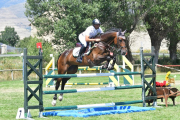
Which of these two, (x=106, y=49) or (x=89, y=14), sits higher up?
(x=89, y=14)

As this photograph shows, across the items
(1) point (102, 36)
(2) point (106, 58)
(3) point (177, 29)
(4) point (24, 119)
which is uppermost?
(3) point (177, 29)

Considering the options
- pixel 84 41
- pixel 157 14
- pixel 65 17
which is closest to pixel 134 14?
pixel 157 14

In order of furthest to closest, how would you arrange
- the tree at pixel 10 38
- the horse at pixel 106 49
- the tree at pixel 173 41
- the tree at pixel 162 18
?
1. the tree at pixel 10 38
2. the tree at pixel 173 41
3. the tree at pixel 162 18
4. the horse at pixel 106 49

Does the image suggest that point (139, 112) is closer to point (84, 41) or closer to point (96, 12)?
point (84, 41)

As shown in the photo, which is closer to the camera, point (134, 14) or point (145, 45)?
point (134, 14)

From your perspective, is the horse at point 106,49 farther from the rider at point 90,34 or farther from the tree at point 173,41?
the tree at point 173,41

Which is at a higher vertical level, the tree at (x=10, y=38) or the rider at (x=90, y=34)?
the tree at (x=10, y=38)

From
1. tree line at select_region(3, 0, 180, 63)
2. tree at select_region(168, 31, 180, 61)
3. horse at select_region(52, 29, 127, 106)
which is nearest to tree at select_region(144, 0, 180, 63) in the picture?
tree line at select_region(3, 0, 180, 63)

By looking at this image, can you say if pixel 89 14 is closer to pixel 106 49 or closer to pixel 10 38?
pixel 106 49

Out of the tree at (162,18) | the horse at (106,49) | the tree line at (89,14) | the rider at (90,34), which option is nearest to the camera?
the horse at (106,49)

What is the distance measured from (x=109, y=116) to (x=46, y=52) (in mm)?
19598

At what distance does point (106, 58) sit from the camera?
795 cm

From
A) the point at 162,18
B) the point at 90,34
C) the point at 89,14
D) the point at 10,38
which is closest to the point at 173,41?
the point at 162,18

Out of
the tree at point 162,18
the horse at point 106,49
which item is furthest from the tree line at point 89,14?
the horse at point 106,49
